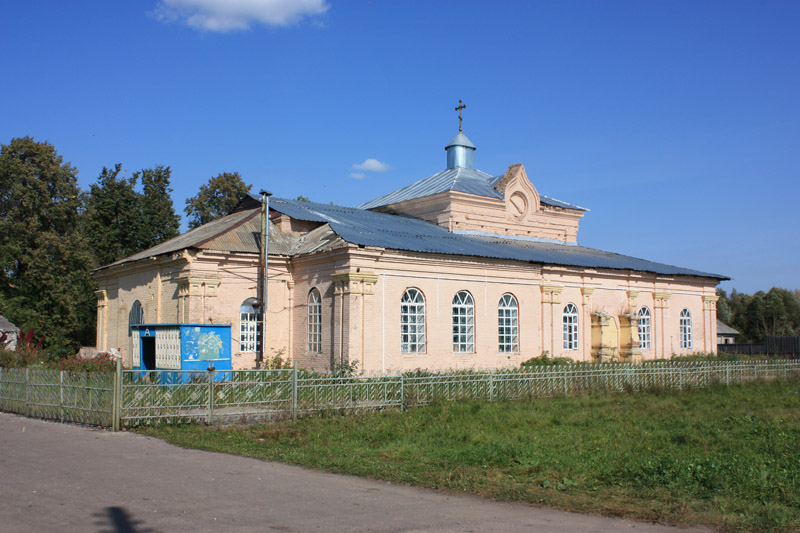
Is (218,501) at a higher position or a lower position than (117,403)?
lower

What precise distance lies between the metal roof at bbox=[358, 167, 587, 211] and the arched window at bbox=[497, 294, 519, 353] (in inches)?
205

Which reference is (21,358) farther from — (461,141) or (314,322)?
(461,141)

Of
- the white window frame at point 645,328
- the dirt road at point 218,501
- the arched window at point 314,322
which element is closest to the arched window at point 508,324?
the arched window at point 314,322

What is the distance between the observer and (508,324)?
21906mm

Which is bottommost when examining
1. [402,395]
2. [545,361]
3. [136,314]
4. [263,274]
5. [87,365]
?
[402,395]

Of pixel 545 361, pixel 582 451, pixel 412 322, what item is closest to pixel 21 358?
pixel 412 322

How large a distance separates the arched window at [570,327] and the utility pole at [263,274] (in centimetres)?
1000

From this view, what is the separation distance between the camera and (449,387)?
15.2 metres

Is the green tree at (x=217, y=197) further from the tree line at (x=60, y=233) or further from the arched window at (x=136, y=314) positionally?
the arched window at (x=136, y=314)

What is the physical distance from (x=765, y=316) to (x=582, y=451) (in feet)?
190

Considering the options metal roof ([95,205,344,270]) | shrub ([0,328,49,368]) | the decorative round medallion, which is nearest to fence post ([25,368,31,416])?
metal roof ([95,205,344,270])

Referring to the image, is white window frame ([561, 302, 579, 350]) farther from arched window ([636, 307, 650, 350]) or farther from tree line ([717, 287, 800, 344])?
tree line ([717, 287, 800, 344])

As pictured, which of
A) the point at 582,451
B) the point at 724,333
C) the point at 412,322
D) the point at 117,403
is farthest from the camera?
the point at 724,333

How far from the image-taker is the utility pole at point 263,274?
64.4 feet
